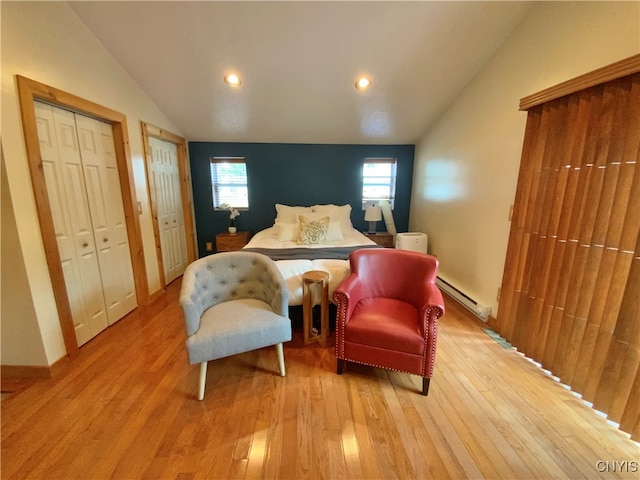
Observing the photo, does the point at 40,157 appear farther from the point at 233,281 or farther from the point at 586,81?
the point at 586,81

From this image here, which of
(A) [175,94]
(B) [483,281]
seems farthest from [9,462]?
(B) [483,281]

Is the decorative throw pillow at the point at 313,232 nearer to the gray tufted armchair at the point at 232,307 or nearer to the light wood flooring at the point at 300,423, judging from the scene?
the gray tufted armchair at the point at 232,307

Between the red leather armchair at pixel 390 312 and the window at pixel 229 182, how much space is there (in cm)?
286

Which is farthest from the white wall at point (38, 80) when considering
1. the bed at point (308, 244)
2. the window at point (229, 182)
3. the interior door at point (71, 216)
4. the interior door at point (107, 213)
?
the window at point (229, 182)

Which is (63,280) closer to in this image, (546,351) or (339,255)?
(339,255)

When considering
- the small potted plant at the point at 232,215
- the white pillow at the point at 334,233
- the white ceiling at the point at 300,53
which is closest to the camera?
the white ceiling at the point at 300,53

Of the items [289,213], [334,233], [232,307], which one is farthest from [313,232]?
[232,307]

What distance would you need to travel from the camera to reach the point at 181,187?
380 cm

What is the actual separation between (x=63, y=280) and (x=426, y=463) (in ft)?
8.65

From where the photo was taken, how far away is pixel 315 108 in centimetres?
327

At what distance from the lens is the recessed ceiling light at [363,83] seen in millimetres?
2785

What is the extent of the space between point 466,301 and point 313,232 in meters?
1.88

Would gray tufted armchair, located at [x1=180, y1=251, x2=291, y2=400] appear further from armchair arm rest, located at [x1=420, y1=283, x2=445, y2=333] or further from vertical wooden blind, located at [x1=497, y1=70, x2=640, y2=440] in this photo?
vertical wooden blind, located at [x1=497, y1=70, x2=640, y2=440]

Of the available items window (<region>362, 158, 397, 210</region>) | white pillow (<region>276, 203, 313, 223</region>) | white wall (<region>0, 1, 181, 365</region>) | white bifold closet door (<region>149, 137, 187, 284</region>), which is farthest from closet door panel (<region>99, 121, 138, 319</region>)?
window (<region>362, 158, 397, 210</region>)
